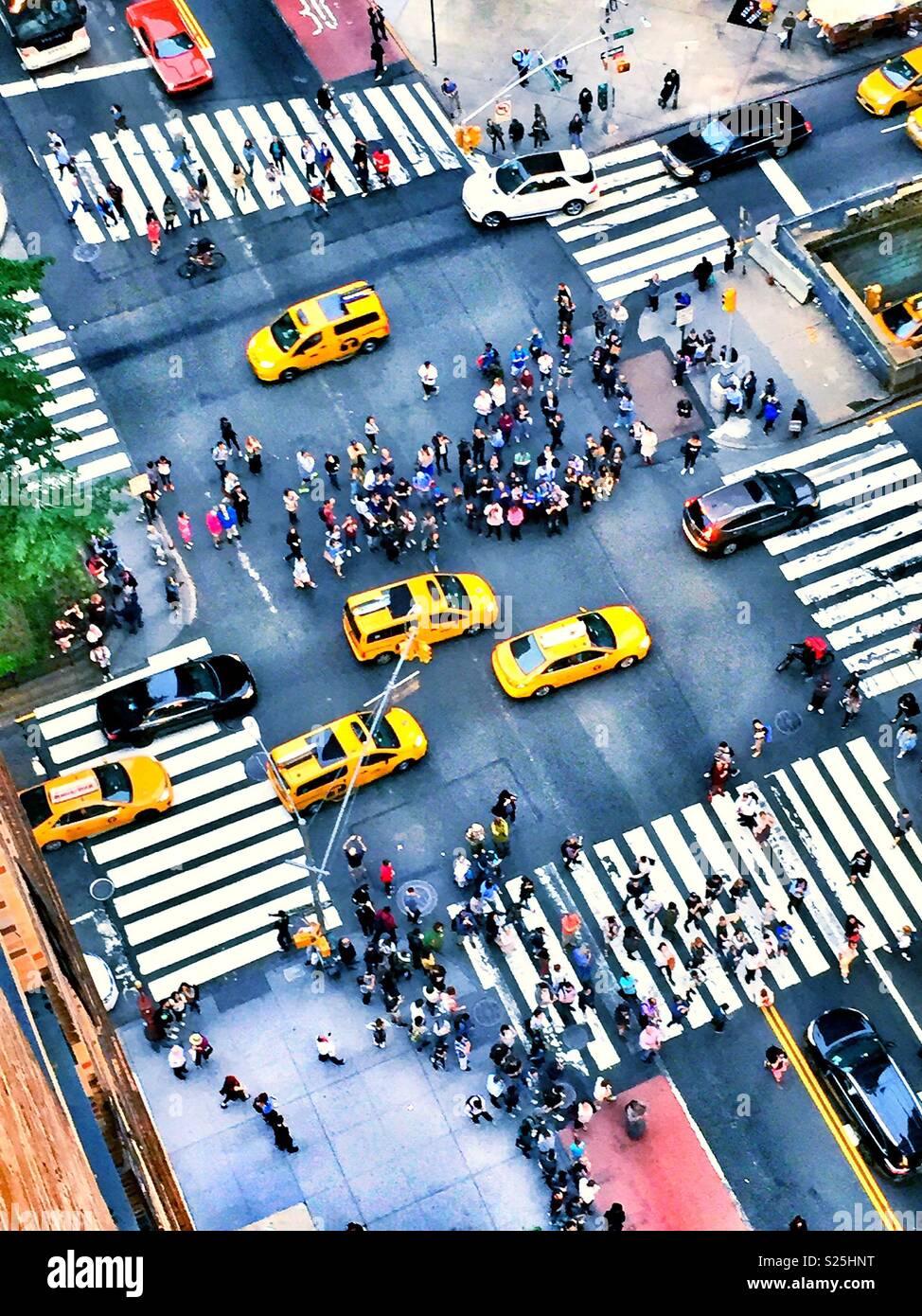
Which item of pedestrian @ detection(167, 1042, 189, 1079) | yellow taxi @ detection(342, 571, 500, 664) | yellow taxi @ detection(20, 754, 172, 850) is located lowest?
pedestrian @ detection(167, 1042, 189, 1079)

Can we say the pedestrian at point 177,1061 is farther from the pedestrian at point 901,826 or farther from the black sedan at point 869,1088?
the pedestrian at point 901,826

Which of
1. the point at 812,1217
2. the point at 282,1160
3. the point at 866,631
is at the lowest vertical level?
the point at 812,1217

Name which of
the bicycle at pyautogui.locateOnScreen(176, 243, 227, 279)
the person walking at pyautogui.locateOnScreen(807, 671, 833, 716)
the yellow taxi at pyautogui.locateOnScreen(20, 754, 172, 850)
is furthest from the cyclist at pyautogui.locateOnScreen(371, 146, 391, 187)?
the yellow taxi at pyautogui.locateOnScreen(20, 754, 172, 850)

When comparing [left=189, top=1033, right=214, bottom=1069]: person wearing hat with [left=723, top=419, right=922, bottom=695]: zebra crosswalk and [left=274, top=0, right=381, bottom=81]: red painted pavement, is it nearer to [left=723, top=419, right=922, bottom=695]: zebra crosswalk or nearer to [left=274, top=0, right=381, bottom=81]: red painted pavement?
[left=723, top=419, right=922, bottom=695]: zebra crosswalk

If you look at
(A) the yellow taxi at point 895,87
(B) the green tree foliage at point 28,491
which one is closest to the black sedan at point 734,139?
(A) the yellow taxi at point 895,87
